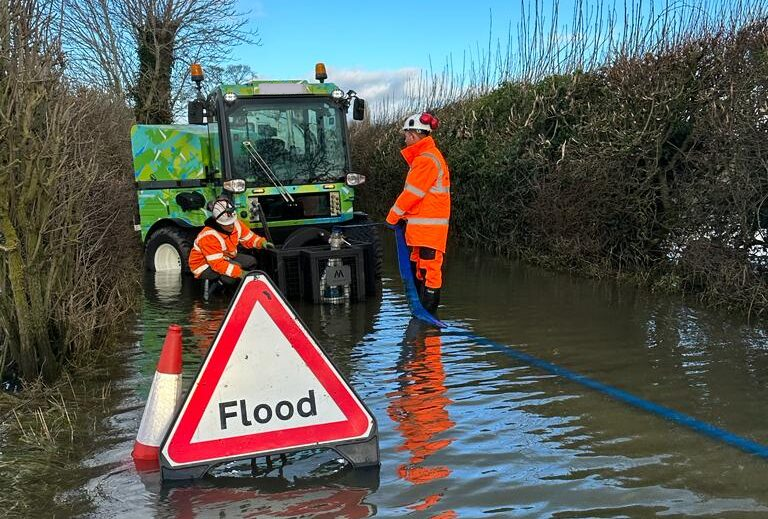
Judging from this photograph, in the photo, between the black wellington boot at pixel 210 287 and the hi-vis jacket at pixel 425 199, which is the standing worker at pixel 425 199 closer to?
the hi-vis jacket at pixel 425 199

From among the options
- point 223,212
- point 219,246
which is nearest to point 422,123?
point 223,212

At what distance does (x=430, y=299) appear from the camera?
7715mm

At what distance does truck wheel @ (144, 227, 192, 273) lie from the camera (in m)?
10.1

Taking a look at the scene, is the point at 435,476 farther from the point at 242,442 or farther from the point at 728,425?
the point at 728,425

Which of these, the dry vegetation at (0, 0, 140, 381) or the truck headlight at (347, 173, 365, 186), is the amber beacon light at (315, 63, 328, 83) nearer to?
A: the truck headlight at (347, 173, 365, 186)

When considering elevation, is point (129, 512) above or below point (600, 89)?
below

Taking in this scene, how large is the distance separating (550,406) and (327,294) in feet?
13.3

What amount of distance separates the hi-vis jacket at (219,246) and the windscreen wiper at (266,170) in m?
0.78

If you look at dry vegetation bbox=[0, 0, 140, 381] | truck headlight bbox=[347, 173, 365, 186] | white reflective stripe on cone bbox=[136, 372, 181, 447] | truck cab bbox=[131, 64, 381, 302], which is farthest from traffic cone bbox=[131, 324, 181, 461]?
truck headlight bbox=[347, 173, 365, 186]

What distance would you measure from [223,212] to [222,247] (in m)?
0.41

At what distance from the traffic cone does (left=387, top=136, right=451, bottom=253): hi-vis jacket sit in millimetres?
3761

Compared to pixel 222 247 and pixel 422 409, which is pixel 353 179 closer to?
pixel 222 247

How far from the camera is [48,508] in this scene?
3.48 metres

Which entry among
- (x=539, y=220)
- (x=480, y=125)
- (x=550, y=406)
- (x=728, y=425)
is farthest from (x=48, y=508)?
(x=480, y=125)
